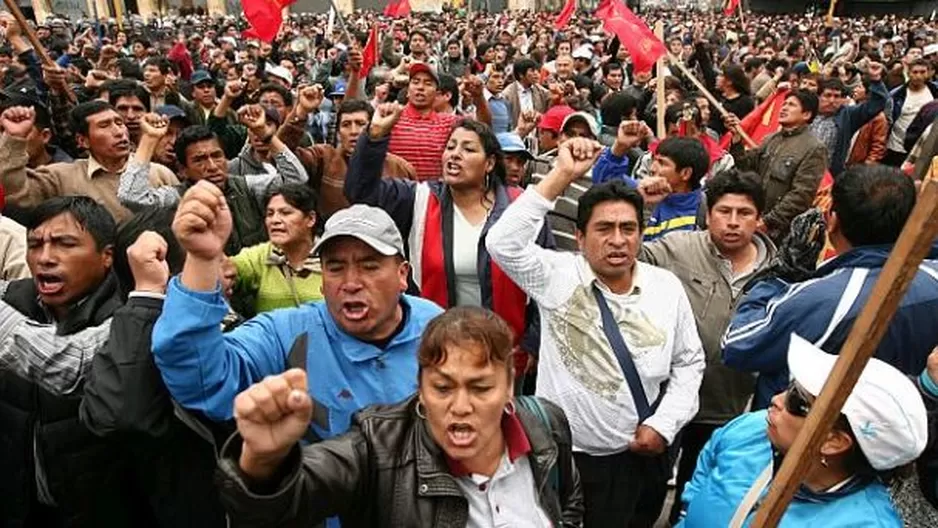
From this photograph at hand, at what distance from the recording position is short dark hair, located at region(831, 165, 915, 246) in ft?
7.33

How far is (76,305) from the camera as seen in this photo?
2217 millimetres

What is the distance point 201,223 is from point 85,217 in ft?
2.84

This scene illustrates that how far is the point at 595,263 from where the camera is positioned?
2.68 metres

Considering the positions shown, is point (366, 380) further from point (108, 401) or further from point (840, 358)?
point (840, 358)

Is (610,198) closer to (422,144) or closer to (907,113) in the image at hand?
(422,144)

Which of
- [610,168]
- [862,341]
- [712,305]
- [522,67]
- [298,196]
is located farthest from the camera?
[522,67]

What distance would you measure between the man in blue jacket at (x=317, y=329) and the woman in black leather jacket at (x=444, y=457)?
200 mm

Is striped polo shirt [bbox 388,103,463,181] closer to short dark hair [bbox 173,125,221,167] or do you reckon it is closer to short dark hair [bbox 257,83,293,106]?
short dark hair [bbox 173,125,221,167]

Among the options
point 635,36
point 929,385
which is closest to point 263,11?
point 635,36

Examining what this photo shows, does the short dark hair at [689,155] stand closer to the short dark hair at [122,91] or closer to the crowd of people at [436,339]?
the crowd of people at [436,339]

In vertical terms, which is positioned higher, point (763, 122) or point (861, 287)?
point (763, 122)

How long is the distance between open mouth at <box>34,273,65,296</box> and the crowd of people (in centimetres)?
2

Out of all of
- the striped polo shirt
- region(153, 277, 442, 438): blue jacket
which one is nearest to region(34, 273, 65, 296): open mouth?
region(153, 277, 442, 438): blue jacket

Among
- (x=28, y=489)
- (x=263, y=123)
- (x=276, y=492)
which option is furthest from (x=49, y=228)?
(x=263, y=123)
